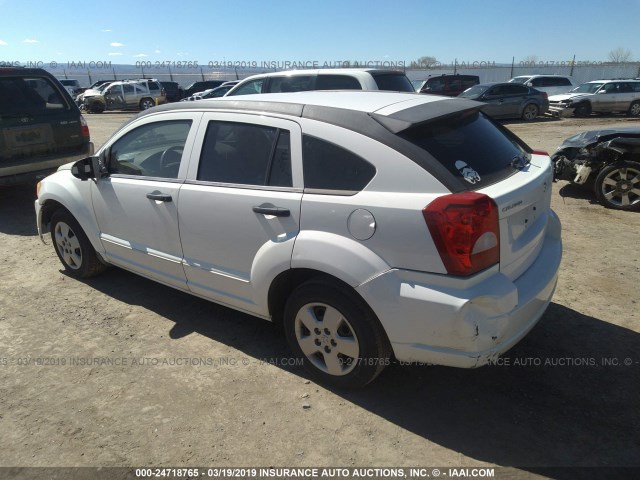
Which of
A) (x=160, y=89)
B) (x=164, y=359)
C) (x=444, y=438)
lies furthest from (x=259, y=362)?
(x=160, y=89)

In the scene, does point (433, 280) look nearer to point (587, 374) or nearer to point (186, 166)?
point (587, 374)

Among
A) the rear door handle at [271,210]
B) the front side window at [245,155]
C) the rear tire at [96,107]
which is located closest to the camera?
the rear door handle at [271,210]

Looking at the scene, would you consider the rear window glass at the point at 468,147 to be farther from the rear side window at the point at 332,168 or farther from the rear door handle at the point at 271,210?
the rear door handle at the point at 271,210

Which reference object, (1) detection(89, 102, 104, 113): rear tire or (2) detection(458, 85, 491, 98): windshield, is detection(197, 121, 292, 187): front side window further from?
(1) detection(89, 102, 104, 113): rear tire

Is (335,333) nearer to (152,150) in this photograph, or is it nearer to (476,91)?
(152,150)

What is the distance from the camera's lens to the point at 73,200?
4.30 meters

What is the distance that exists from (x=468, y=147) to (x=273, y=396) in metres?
1.91

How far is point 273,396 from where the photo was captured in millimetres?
3000

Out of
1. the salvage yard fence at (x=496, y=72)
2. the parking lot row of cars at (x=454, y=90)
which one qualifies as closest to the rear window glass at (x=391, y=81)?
the parking lot row of cars at (x=454, y=90)

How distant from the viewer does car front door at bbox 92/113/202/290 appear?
350 cm

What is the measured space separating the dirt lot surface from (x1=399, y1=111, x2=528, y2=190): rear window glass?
4.37ft

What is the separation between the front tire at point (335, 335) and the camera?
269 cm

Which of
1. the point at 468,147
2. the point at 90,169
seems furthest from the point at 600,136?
the point at 90,169

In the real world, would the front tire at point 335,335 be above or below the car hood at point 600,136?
below
